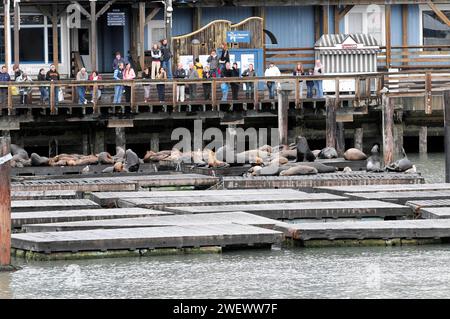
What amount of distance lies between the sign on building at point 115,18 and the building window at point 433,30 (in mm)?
9692

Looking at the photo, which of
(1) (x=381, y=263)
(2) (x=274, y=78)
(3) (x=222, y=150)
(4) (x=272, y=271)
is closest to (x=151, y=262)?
(4) (x=272, y=271)

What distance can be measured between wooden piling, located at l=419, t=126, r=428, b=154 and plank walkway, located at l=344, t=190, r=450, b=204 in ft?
49.9

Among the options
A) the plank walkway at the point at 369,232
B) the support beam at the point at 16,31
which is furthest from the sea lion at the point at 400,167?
the support beam at the point at 16,31

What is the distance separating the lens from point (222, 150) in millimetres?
36062

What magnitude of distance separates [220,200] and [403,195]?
10.6 ft

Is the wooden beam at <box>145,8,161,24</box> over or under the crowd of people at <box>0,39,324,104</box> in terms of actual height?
over

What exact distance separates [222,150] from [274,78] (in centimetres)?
493

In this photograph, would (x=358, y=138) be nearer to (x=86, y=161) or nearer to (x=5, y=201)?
(x=86, y=161)

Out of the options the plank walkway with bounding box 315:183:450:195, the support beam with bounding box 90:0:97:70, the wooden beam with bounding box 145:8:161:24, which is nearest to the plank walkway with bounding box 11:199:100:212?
the plank walkway with bounding box 315:183:450:195

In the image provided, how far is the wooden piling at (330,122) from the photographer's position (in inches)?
1539

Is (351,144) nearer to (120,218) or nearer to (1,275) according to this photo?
(120,218)

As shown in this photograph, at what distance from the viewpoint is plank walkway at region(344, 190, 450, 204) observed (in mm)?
28188

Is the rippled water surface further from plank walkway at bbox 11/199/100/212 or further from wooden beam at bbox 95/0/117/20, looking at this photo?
wooden beam at bbox 95/0/117/20

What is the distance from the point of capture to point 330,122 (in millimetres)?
39438
